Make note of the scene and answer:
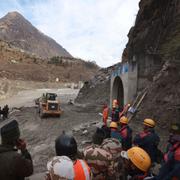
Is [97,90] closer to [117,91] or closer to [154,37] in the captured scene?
[117,91]

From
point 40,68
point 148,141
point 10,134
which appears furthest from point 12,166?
point 40,68

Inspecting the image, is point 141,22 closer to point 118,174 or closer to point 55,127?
point 55,127

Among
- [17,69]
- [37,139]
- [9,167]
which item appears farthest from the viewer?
[17,69]

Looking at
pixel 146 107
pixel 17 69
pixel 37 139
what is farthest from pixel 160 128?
pixel 17 69

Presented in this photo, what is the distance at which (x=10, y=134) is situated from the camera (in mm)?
3588

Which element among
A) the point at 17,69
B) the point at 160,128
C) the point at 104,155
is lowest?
the point at 160,128

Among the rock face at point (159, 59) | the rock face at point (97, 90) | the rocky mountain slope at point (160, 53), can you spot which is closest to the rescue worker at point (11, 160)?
the rock face at point (159, 59)

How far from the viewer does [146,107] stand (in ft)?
51.8

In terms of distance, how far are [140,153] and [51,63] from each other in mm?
107339

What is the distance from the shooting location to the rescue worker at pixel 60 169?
2.79 m

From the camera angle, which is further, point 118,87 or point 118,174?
point 118,87

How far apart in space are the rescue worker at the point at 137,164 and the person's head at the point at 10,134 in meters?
1.49

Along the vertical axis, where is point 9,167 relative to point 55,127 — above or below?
above

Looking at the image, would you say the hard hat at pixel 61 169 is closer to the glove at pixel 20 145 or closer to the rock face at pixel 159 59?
the glove at pixel 20 145
